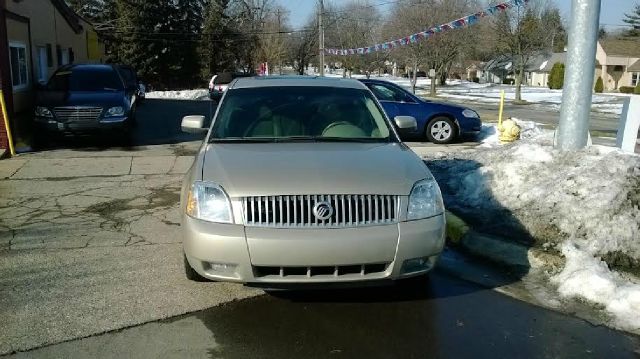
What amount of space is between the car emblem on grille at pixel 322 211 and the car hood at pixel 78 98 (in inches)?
387

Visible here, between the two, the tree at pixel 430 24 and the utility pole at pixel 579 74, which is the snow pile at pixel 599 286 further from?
the tree at pixel 430 24

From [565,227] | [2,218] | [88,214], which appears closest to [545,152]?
[565,227]

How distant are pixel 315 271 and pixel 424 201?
2.99 ft

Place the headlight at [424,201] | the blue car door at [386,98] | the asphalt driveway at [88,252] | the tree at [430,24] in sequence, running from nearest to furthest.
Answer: the headlight at [424,201] → the asphalt driveway at [88,252] → the blue car door at [386,98] → the tree at [430,24]

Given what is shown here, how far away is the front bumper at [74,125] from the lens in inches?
473

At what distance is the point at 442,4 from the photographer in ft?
141

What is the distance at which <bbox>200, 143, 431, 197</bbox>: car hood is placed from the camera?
12.9ft

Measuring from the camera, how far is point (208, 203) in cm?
399

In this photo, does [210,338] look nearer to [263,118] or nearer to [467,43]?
[263,118]

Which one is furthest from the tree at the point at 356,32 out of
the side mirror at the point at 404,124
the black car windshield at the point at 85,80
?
the side mirror at the point at 404,124

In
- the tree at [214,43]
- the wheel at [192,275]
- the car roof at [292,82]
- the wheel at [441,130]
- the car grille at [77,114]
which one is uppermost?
the tree at [214,43]

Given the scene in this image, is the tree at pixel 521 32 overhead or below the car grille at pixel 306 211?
overhead

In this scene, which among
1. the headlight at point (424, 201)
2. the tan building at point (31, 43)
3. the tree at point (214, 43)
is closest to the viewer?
the headlight at point (424, 201)

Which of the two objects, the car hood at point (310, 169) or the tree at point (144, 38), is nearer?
the car hood at point (310, 169)
